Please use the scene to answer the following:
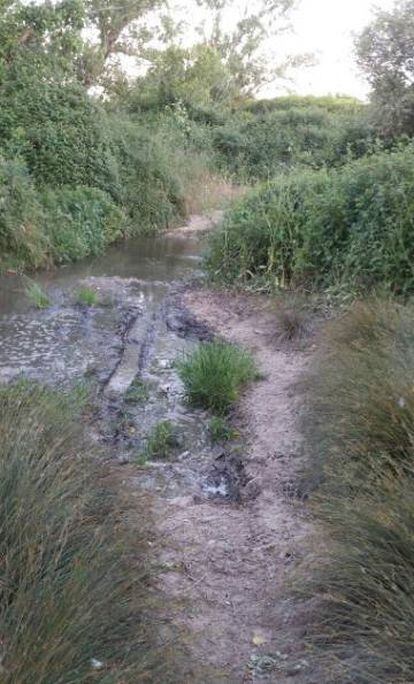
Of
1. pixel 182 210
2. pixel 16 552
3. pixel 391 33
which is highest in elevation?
pixel 391 33

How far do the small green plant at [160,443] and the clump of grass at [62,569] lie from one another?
1.83m

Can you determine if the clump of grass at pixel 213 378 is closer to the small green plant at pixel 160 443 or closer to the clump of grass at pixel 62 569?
the small green plant at pixel 160 443

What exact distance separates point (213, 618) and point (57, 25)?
17351mm

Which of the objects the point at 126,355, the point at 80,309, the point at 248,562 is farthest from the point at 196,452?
the point at 80,309

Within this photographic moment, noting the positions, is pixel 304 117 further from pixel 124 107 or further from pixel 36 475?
pixel 36 475

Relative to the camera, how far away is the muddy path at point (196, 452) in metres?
3.45

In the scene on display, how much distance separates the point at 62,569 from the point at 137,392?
4277 millimetres

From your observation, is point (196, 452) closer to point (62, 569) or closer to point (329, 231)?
point (62, 569)

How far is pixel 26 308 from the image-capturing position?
10.3m

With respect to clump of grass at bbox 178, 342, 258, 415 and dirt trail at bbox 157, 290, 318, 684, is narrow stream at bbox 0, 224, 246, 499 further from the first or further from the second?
dirt trail at bbox 157, 290, 318, 684

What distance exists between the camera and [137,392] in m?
7.07

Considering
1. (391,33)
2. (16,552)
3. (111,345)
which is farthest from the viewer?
(391,33)

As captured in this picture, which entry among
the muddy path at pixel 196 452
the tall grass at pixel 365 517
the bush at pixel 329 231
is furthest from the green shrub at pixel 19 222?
the tall grass at pixel 365 517

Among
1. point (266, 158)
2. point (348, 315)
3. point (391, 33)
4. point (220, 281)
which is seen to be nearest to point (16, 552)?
point (348, 315)
